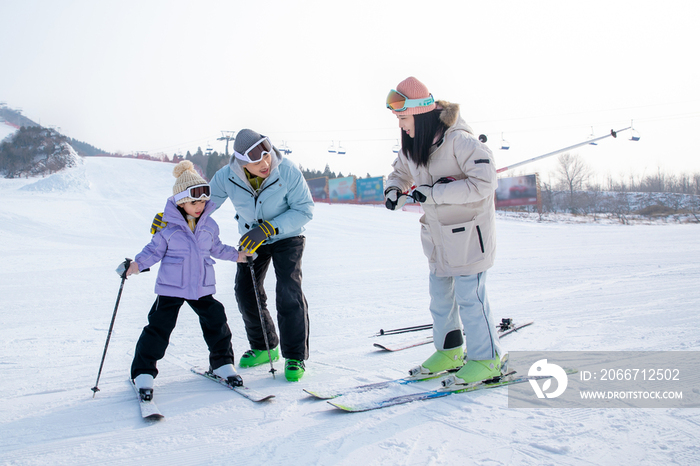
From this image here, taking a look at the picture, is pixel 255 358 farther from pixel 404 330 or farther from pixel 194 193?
pixel 404 330

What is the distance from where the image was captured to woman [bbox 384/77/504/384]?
255 centimetres

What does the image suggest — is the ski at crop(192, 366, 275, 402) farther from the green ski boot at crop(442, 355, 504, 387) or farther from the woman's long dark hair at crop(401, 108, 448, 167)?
the woman's long dark hair at crop(401, 108, 448, 167)

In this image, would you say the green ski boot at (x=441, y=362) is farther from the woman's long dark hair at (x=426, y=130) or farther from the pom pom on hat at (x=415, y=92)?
the pom pom on hat at (x=415, y=92)

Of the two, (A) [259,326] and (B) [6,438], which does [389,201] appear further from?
(B) [6,438]

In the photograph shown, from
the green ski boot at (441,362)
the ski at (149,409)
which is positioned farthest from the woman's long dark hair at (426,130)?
the ski at (149,409)

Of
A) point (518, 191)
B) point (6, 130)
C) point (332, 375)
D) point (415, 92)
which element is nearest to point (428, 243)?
point (415, 92)

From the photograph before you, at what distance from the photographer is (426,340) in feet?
11.7

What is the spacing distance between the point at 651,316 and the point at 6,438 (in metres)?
4.73

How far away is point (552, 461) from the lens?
65.0 inches

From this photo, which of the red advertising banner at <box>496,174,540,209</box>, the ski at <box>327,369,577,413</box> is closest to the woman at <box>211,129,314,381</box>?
the ski at <box>327,369,577,413</box>

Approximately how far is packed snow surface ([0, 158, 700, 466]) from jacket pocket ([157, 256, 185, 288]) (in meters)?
0.62

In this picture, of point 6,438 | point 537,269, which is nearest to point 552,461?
point 6,438

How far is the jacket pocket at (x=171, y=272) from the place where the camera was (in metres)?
2.62

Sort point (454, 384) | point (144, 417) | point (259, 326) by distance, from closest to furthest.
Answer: point (144, 417), point (454, 384), point (259, 326)
